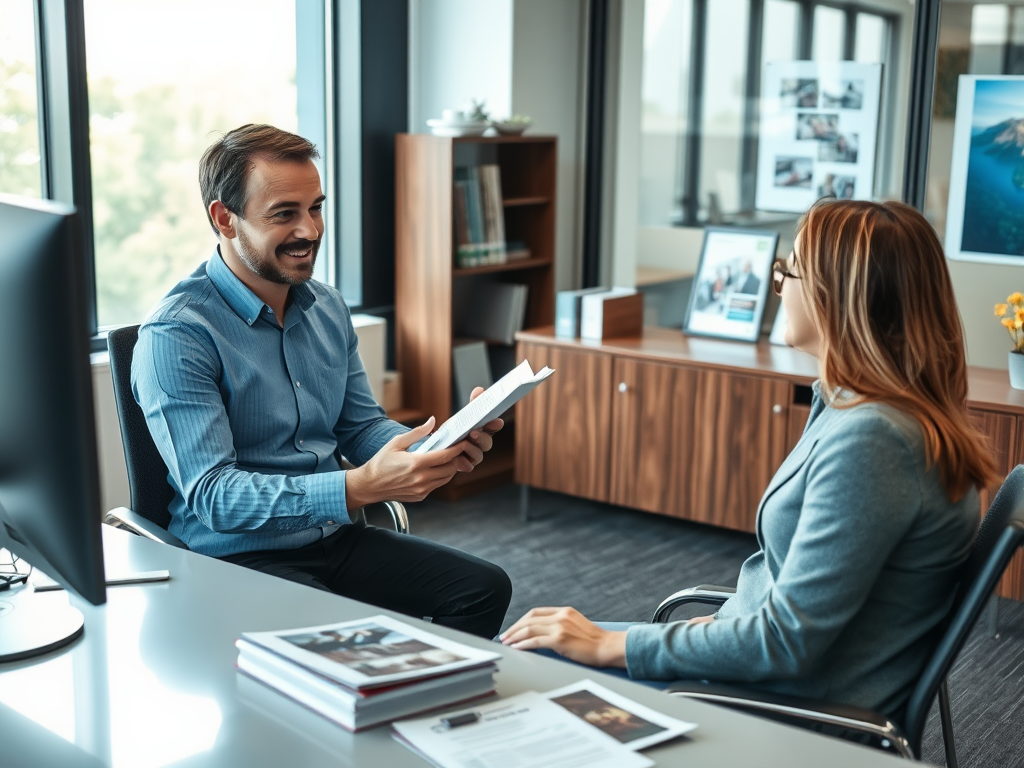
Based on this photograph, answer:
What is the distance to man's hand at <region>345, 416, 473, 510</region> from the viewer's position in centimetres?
204

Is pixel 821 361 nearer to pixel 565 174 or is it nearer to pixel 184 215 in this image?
pixel 184 215

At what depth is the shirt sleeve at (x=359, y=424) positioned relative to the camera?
2547 millimetres

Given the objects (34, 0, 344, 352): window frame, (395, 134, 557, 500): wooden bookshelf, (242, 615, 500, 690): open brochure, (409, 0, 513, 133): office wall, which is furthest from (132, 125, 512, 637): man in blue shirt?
(409, 0, 513, 133): office wall

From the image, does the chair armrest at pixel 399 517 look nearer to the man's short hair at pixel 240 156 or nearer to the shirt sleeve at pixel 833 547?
the man's short hair at pixel 240 156

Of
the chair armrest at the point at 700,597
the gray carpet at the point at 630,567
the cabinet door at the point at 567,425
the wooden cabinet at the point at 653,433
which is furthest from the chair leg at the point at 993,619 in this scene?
the chair armrest at the point at 700,597

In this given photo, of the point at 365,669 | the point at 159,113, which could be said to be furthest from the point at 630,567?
the point at 365,669

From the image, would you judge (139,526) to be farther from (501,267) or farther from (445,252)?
(501,267)

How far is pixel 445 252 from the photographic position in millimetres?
4402

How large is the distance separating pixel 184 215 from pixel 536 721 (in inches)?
129

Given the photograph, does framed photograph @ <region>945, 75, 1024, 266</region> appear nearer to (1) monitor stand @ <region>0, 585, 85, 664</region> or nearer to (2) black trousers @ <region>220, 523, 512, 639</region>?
(2) black trousers @ <region>220, 523, 512, 639</region>

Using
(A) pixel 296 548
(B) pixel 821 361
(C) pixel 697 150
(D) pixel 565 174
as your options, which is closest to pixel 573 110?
(D) pixel 565 174

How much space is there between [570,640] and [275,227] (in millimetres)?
1136

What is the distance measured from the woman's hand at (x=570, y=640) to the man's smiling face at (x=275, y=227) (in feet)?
3.34

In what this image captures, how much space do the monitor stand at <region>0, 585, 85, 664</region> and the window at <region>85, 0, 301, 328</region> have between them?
7.63ft
